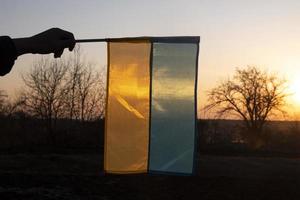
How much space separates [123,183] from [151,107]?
36.9ft

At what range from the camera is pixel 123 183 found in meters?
17.9

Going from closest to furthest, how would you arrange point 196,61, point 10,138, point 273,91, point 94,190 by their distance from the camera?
point 196,61, point 94,190, point 10,138, point 273,91

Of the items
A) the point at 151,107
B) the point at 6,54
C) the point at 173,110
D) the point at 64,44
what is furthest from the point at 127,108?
the point at 6,54

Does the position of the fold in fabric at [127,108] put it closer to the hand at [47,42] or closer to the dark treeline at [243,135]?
the hand at [47,42]

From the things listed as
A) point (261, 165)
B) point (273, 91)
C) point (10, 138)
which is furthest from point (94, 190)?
point (273, 91)

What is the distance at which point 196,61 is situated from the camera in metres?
6.81

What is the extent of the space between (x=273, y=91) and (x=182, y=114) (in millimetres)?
49067

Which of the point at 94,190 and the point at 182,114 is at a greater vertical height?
the point at 182,114

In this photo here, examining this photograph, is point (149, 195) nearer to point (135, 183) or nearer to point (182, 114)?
point (135, 183)

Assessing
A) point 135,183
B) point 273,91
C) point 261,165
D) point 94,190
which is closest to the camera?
point 94,190

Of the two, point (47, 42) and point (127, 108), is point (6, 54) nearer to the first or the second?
point (47, 42)

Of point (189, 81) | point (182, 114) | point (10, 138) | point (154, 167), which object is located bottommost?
point (10, 138)

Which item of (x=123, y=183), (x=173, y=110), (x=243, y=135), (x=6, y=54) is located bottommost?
(x=243, y=135)

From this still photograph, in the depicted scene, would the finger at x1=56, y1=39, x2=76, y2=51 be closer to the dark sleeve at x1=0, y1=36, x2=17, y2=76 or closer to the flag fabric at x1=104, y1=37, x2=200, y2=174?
the dark sleeve at x1=0, y1=36, x2=17, y2=76
